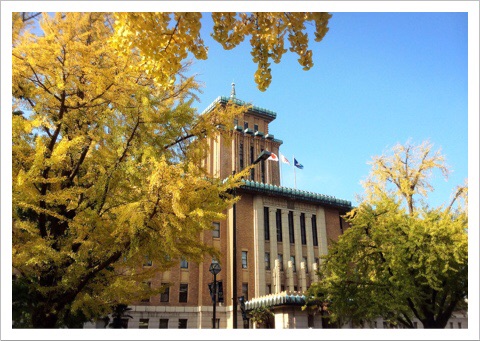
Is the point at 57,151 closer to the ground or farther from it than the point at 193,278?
farther from it

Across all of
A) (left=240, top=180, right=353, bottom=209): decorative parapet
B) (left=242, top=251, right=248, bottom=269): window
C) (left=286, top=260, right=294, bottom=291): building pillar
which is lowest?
(left=286, top=260, right=294, bottom=291): building pillar

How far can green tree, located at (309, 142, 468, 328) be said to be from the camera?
1463 cm

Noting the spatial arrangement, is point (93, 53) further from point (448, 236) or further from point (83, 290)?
point (448, 236)

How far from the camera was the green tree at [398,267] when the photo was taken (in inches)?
576

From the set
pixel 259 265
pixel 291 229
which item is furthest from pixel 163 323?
pixel 291 229

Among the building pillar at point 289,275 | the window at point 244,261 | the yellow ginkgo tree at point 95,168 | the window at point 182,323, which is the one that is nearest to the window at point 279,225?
the building pillar at point 289,275

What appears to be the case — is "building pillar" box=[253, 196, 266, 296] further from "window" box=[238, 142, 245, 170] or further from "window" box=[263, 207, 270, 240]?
"window" box=[238, 142, 245, 170]

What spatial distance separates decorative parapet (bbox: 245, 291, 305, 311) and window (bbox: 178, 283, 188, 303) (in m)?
5.19

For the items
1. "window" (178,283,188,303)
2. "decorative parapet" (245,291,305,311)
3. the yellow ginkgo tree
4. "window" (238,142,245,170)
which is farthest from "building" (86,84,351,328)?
the yellow ginkgo tree

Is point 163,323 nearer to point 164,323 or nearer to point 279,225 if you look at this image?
point 164,323

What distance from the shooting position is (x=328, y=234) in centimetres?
3912

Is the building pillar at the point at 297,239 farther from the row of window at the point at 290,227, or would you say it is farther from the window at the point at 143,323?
the window at the point at 143,323

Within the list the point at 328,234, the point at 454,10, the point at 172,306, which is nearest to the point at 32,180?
the point at 454,10

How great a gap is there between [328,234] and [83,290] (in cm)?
3375
